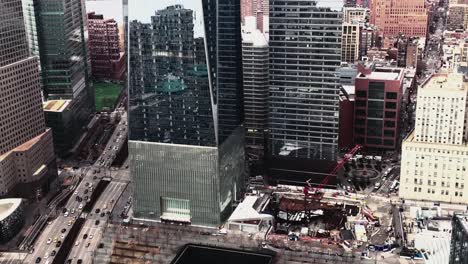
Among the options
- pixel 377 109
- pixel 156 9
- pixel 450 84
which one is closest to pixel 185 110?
pixel 156 9

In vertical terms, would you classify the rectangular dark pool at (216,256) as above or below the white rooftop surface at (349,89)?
below

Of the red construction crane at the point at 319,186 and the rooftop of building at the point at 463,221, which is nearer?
the rooftop of building at the point at 463,221

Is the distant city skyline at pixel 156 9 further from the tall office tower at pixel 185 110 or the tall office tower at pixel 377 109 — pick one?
the tall office tower at pixel 377 109

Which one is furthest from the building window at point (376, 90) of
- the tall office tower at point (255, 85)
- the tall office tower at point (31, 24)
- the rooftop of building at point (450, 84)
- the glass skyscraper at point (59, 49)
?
the tall office tower at point (31, 24)

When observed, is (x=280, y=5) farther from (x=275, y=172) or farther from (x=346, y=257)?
(x=346, y=257)

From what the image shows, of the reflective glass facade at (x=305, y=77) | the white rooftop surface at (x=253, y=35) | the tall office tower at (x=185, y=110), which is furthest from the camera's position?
the white rooftop surface at (x=253, y=35)

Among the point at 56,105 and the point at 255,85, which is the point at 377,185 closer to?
the point at 255,85
